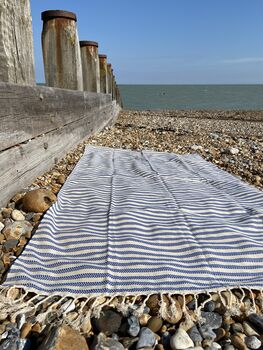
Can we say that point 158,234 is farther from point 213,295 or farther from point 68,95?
point 68,95

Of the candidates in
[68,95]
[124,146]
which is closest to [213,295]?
[68,95]

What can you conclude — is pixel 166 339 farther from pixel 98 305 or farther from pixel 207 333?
pixel 98 305

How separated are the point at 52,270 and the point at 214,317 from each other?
2.70 ft

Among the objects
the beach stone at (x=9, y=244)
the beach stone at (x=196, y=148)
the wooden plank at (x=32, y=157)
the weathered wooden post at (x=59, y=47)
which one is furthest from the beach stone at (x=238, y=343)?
the beach stone at (x=196, y=148)

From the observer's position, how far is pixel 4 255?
175 cm

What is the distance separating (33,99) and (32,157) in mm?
536

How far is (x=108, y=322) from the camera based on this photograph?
4.19 ft

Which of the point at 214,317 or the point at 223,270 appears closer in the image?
the point at 214,317

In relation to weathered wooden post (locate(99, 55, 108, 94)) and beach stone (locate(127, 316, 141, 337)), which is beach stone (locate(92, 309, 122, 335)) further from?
weathered wooden post (locate(99, 55, 108, 94))

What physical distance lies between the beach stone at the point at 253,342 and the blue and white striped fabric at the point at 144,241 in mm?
271

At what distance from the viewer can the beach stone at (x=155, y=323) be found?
128 centimetres

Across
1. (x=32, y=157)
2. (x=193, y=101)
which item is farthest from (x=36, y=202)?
(x=193, y=101)

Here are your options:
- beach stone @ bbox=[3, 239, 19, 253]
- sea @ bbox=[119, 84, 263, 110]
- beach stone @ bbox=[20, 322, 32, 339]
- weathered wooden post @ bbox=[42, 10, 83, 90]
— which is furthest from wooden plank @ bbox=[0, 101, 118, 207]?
sea @ bbox=[119, 84, 263, 110]

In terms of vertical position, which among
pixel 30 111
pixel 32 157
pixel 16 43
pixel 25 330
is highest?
pixel 16 43
